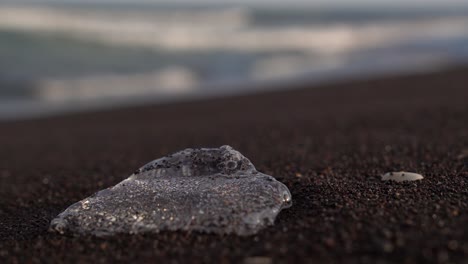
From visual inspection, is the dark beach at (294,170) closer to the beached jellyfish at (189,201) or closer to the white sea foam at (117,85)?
the beached jellyfish at (189,201)

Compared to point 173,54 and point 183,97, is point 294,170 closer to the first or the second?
point 183,97

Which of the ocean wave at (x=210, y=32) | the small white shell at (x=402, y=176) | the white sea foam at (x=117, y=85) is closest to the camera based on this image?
the small white shell at (x=402, y=176)

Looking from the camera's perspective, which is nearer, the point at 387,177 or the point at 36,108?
the point at 387,177

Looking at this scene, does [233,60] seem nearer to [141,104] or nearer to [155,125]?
[141,104]

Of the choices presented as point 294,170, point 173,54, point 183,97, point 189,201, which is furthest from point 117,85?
point 189,201

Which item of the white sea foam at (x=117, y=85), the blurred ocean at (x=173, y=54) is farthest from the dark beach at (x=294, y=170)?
the blurred ocean at (x=173, y=54)

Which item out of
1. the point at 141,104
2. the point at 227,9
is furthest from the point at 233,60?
the point at 227,9
